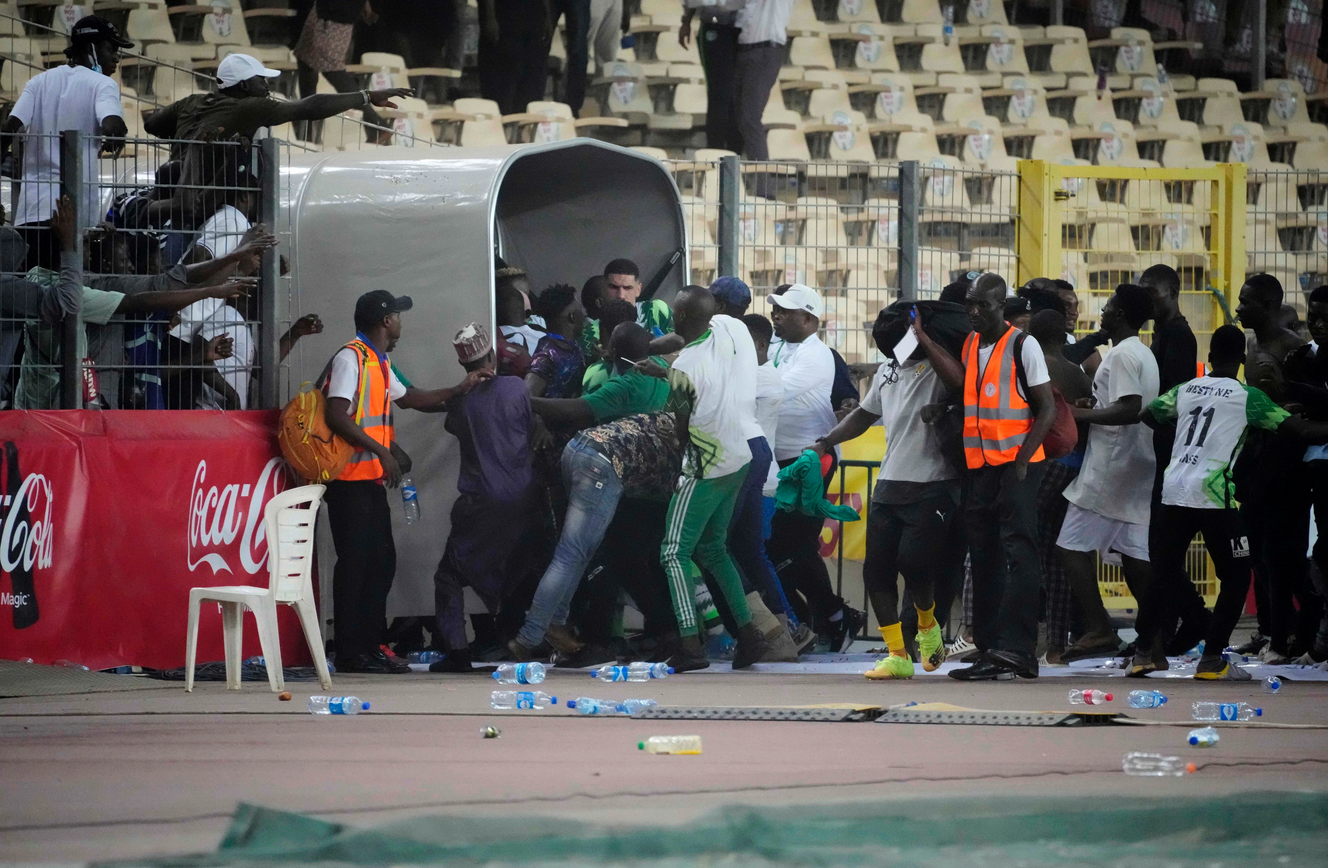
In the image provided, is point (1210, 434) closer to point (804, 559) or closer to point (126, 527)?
point (804, 559)

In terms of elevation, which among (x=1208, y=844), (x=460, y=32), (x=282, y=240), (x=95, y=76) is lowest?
(x=1208, y=844)

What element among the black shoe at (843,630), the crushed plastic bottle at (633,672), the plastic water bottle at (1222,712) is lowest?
the black shoe at (843,630)

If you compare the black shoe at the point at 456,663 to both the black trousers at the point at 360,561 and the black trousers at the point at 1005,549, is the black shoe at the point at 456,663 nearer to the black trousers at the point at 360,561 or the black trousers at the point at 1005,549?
the black trousers at the point at 360,561

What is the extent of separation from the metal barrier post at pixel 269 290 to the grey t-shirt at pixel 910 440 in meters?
3.13

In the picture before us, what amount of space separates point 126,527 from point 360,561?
1101 mm

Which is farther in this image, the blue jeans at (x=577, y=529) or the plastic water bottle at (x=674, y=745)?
the blue jeans at (x=577, y=529)

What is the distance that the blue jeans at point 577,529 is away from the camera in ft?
27.7

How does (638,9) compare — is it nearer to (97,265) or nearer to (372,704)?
(97,265)

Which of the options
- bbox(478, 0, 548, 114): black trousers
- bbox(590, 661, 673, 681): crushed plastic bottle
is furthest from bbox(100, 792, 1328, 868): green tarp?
bbox(478, 0, 548, 114): black trousers

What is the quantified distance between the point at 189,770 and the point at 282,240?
4559 mm

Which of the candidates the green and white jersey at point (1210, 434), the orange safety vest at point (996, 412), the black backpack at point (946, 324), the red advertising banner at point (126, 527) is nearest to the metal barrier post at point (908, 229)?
the black backpack at point (946, 324)

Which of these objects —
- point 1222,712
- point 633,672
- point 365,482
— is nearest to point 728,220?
point 365,482

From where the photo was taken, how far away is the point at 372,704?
274 inches

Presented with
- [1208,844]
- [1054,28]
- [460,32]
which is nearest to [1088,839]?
[1208,844]
